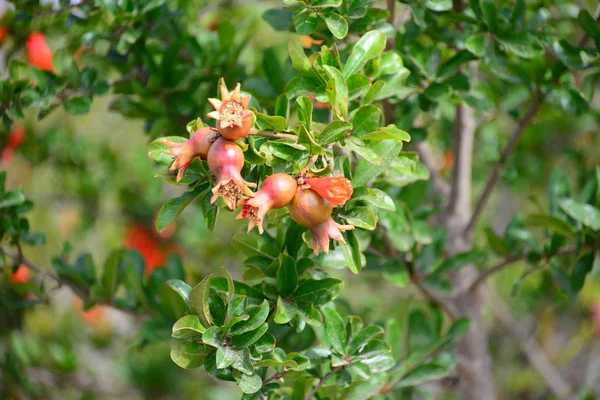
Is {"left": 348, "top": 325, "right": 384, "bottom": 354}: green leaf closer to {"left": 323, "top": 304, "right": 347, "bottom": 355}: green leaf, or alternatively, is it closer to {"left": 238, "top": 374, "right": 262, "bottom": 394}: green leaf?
{"left": 323, "top": 304, "right": 347, "bottom": 355}: green leaf

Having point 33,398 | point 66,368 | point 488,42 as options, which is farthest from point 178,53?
point 33,398

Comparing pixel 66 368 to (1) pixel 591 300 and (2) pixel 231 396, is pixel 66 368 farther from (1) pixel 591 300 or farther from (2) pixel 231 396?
(1) pixel 591 300

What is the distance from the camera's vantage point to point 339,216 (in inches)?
29.5

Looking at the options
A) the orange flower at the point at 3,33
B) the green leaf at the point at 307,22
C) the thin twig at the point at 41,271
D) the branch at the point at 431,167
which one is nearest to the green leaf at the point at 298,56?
the green leaf at the point at 307,22

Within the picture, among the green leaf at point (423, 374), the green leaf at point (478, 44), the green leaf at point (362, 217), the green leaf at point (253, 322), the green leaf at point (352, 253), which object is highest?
the green leaf at point (478, 44)

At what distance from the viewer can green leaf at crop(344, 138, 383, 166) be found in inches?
29.0

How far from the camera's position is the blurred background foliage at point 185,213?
45.4 inches

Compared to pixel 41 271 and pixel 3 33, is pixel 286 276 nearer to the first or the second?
pixel 41 271

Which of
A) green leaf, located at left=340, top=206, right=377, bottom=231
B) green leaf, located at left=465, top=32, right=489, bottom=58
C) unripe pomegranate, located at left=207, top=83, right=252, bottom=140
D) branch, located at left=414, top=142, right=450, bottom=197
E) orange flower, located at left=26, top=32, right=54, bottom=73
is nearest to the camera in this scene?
unripe pomegranate, located at left=207, top=83, right=252, bottom=140

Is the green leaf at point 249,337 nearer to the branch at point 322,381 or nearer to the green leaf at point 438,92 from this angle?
the branch at point 322,381

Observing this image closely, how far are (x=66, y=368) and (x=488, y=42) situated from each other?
1242 mm

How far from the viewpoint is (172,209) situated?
0.73 m

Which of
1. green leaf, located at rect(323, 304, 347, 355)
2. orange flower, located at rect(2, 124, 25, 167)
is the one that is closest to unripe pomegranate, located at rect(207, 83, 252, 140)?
green leaf, located at rect(323, 304, 347, 355)

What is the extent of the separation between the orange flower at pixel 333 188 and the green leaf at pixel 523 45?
1.57 ft
